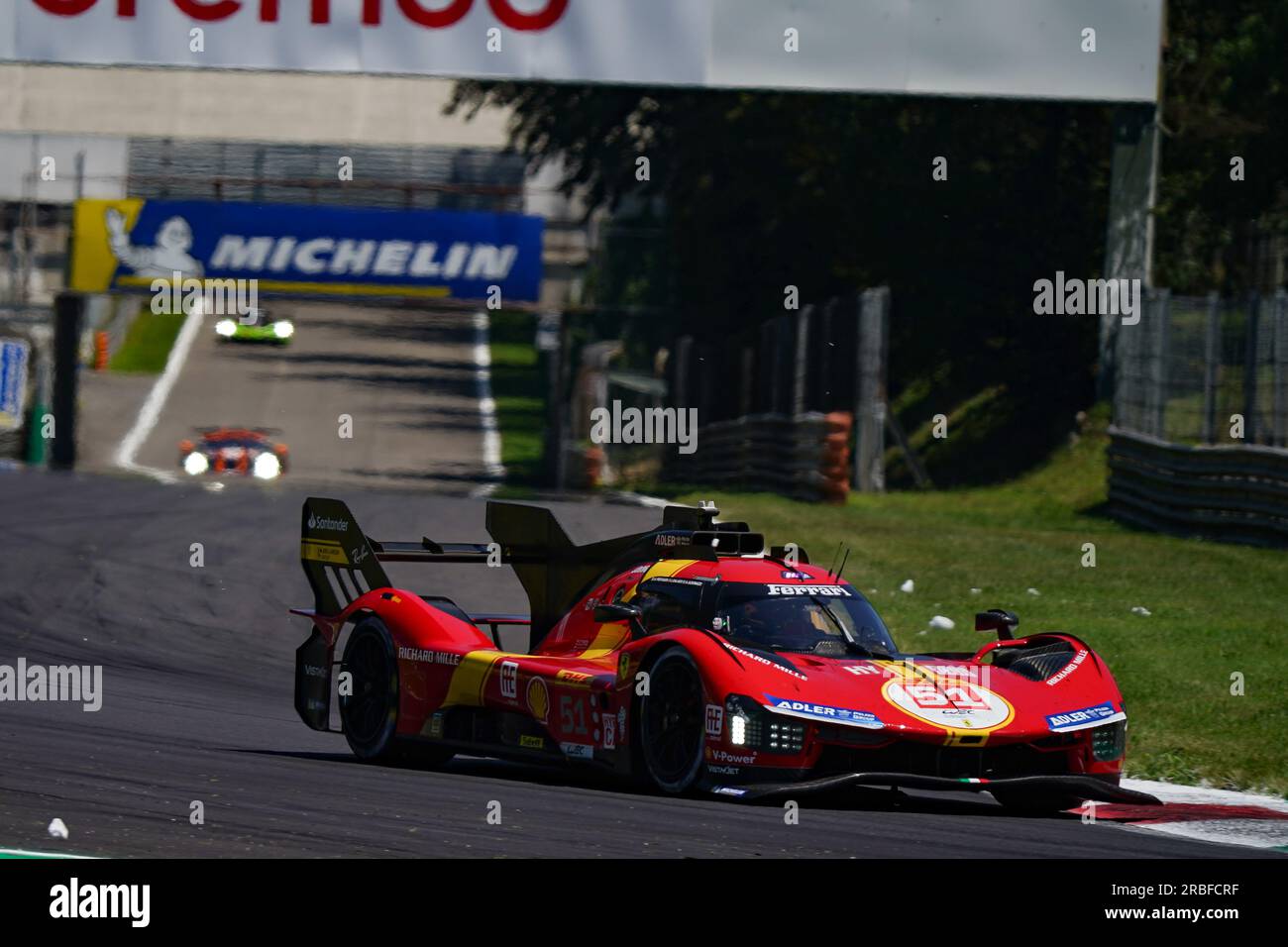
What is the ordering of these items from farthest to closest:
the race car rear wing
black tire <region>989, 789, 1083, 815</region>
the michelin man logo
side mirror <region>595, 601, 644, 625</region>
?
the michelin man logo
the race car rear wing
side mirror <region>595, 601, 644, 625</region>
black tire <region>989, 789, 1083, 815</region>

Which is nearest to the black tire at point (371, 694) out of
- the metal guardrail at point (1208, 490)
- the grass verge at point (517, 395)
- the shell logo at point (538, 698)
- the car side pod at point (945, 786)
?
the shell logo at point (538, 698)

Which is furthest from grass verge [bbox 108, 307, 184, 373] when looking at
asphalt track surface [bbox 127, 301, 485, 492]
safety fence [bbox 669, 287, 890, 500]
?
safety fence [bbox 669, 287, 890, 500]

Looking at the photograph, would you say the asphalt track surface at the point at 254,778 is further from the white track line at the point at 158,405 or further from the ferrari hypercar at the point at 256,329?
the ferrari hypercar at the point at 256,329

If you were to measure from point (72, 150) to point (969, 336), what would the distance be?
18462mm

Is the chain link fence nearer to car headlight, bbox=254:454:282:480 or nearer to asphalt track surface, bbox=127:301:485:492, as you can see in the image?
asphalt track surface, bbox=127:301:485:492

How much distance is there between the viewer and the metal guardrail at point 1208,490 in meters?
22.6

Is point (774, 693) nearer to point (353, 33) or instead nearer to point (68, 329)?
point (353, 33)

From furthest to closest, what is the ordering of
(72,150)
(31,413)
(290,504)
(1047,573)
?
1. (72,150)
2. (31,413)
3. (290,504)
4. (1047,573)

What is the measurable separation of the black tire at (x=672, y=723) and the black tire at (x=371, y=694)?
2248 millimetres

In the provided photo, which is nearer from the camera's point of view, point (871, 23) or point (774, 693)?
point (774, 693)

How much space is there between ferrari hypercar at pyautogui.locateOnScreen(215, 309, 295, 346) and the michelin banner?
20.4 meters

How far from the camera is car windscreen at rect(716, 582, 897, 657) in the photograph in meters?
10.6
